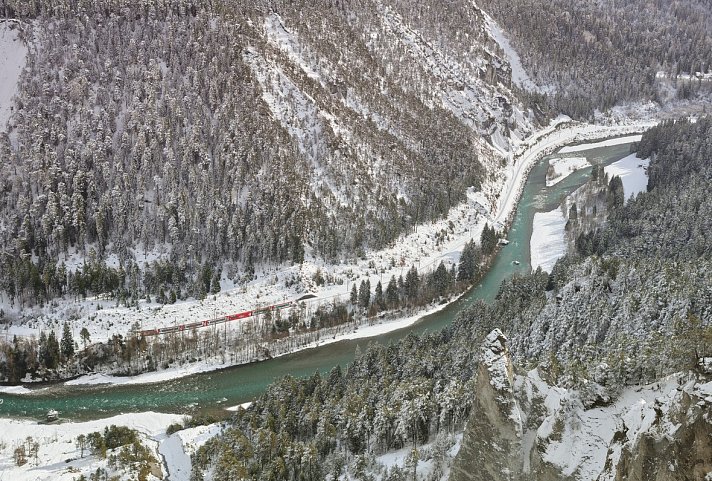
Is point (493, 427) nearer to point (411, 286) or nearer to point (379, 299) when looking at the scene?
point (379, 299)

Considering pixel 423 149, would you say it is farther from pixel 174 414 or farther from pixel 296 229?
pixel 174 414

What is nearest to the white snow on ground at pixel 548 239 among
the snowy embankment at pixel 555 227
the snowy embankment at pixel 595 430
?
the snowy embankment at pixel 555 227

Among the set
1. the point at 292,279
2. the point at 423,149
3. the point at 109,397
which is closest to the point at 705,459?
the point at 109,397

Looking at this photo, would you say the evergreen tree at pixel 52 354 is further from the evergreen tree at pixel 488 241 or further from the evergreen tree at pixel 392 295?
the evergreen tree at pixel 488 241

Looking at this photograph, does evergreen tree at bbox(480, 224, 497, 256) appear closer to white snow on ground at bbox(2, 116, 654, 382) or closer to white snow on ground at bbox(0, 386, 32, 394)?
white snow on ground at bbox(2, 116, 654, 382)

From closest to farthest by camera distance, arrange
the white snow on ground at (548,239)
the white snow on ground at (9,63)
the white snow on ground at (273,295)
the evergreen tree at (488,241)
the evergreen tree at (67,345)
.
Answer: the evergreen tree at (67,345), the white snow on ground at (273,295), the white snow on ground at (548,239), the evergreen tree at (488,241), the white snow on ground at (9,63)

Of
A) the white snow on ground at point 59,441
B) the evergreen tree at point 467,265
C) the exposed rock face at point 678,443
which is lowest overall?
the white snow on ground at point 59,441
